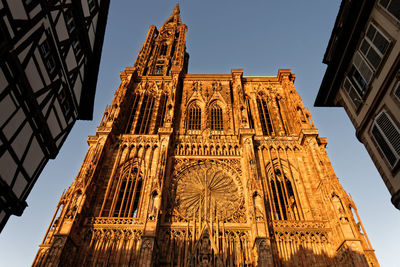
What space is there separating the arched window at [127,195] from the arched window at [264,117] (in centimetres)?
1174

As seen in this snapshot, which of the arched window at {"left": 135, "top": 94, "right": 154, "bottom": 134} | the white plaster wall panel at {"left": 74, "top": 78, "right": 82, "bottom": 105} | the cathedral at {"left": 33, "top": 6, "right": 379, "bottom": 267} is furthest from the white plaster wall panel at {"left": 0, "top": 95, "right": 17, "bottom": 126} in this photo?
the arched window at {"left": 135, "top": 94, "right": 154, "bottom": 134}

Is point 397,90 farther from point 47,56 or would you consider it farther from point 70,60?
point 70,60

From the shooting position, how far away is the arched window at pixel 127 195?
1723 centimetres

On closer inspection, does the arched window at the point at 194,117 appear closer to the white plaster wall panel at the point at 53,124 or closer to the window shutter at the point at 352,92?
the white plaster wall panel at the point at 53,124

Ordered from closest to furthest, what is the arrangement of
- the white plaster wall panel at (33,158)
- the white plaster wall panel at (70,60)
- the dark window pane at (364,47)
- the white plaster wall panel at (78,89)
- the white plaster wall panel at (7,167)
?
the white plaster wall panel at (7,167), the white plaster wall panel at (33,158), the dark window pane at (364,47), the white plaster wall panel at (70,60), the white plaster wall panel at (78,89)

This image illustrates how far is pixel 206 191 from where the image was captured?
1820cm

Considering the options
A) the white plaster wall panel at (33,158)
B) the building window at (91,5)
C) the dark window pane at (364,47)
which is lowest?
the white plaster wall panel at (33,158)

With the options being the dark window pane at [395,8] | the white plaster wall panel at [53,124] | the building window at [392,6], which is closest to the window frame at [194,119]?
the white plaster wall panel at [53,124]

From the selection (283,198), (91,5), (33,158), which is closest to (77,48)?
(91,5)

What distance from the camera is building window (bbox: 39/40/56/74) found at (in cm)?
934

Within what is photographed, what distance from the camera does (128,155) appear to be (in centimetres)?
2028

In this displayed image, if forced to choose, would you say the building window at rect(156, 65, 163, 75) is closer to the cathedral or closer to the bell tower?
the bell tower

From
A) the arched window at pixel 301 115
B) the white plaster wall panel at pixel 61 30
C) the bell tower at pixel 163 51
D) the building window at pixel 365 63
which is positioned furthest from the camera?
the bell tower at pixel 163 51

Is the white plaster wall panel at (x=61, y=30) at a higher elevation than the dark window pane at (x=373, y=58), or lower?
higher
